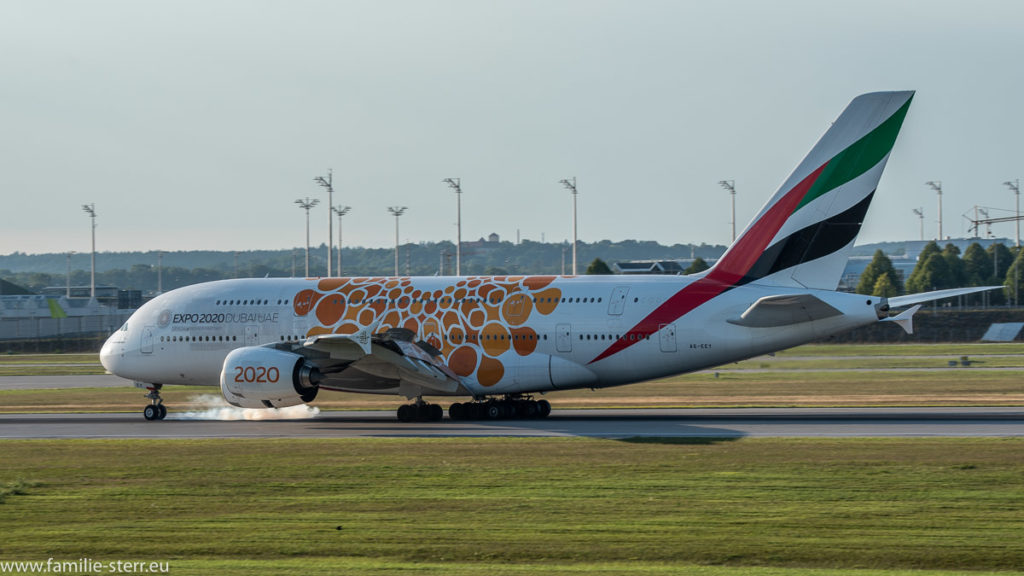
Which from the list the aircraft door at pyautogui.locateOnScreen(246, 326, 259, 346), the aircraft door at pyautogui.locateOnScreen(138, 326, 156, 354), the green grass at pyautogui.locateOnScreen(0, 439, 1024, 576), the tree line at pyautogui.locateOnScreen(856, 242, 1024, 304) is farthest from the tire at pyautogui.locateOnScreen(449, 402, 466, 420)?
the tree line at pyautogui.locateOnScreen(856, 242, 1024, 304)

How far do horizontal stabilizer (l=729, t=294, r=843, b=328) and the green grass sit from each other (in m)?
5.03

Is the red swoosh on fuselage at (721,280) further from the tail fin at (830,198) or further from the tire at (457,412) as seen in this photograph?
the tire at (457,412)

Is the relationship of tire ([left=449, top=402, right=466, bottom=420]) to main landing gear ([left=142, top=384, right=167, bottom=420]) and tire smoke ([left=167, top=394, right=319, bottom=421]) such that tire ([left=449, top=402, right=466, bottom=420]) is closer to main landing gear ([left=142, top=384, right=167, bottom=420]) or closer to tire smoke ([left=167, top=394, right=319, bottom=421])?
tire smoke ([left=167, top=394, right=319, bottom=421])

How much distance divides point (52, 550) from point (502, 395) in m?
17.7

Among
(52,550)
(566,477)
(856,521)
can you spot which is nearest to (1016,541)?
(856,521)

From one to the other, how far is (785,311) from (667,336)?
3.26 m

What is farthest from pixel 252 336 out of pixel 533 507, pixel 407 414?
pixel 533 507

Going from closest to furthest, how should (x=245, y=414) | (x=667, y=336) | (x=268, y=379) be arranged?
(x=268, y=379) < (x=667, y=336) < (x=245, y=414)

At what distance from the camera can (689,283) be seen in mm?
29875

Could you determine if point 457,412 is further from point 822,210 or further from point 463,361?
point 822,210

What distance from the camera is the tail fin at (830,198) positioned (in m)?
28.2

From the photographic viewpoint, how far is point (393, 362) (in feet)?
96.6

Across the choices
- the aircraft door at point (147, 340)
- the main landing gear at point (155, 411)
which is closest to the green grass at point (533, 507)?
the main landing gear at point (155, 411)

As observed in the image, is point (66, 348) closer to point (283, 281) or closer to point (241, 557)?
point (283, 281)
